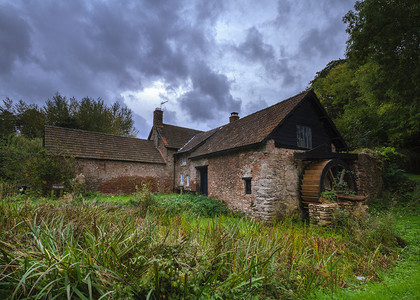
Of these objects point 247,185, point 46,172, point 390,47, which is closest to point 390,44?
point 390,47

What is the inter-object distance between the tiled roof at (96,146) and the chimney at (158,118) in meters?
2.67

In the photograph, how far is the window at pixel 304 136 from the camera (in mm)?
11203

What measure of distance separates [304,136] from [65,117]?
99.2 feet

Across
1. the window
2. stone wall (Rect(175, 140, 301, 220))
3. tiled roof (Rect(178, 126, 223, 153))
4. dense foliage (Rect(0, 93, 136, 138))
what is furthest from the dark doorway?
dense foliage (Rect(0, 93, 136, 138))

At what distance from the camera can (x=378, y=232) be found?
19.5 feet

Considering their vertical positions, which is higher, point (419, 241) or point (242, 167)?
point (242, 167)

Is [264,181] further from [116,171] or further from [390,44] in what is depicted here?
[116,171]

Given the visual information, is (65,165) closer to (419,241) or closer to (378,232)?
(378,232)

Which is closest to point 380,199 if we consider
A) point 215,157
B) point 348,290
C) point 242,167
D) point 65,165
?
point 242,167

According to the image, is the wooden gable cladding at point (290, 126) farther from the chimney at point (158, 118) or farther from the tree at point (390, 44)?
the chimney at point (158, 118)

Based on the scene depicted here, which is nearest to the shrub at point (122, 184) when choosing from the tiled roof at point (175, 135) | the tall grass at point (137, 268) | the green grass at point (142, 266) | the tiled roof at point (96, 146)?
the tiled roof at point (96, 146)

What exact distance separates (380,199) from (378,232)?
319 inches

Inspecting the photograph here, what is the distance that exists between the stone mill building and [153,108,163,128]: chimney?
219 inches

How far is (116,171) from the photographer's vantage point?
17.0 metres
